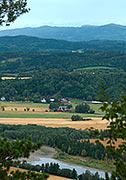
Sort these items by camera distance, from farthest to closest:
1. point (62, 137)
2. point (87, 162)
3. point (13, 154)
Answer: point (62, 137), point (87, 162), point (13, 154)

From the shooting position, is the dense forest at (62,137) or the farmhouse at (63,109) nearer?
the dense forest at (62,137)

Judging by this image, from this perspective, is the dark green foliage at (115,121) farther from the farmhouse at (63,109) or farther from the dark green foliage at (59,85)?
the dark green foliage at (59,85)

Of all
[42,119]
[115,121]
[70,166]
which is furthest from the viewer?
[42,119]

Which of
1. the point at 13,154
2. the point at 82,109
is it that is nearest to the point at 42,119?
the point at 82,109

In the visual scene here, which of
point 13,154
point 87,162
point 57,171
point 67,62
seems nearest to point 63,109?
point 87,162

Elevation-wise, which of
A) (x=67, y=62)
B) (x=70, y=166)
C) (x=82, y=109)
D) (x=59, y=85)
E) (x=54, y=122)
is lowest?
(x=82, y=109)

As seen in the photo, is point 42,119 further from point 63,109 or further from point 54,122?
point 63,109

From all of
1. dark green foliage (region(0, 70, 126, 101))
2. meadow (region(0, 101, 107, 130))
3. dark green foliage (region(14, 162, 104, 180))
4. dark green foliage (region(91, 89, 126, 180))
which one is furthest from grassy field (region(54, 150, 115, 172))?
dark green foliage (region(0, 70, 126, 101))

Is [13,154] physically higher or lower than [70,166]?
higher

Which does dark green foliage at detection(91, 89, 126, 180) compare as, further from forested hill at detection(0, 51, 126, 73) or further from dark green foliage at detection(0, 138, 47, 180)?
forested hill at detection(0, 51, 126, 73)

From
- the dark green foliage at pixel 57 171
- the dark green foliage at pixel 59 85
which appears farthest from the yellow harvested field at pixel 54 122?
the dark green foliage at pixel 59 85

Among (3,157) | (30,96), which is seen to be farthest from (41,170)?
(30,96)

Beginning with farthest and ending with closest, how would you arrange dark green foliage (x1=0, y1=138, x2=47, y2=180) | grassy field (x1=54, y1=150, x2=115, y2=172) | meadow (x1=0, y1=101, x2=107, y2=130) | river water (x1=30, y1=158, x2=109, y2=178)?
meadow (x1=0, y1=101, x2=107, y2=130) → grassy field (x1=54, y1=150, x2=115, y2=172) → river water (x1=30, y1=158, x2=109, y2=178) → dark green foliage (x1=0, y1=138, x2=47, y2=180)

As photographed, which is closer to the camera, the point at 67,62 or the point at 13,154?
the point at 13,154
